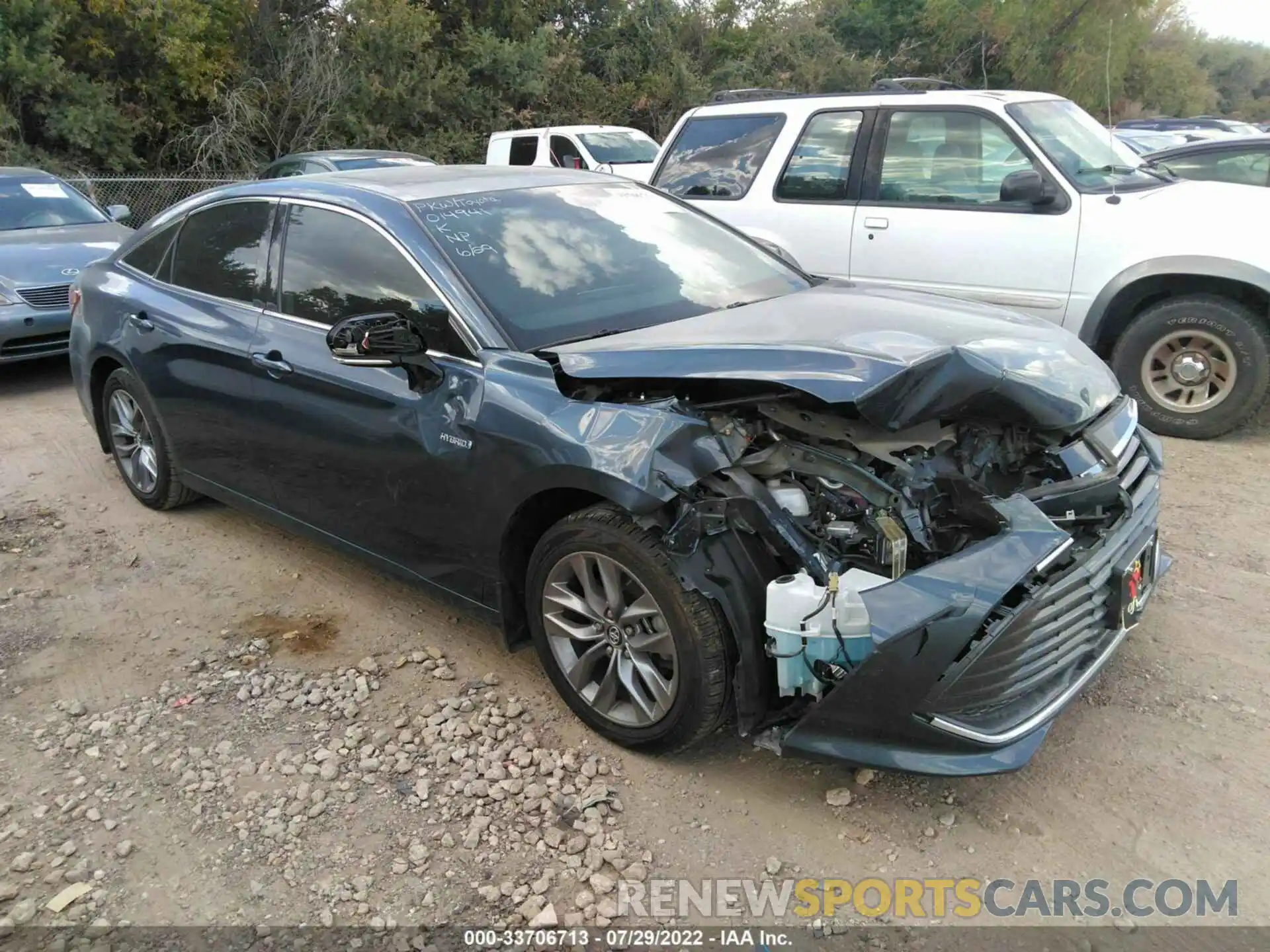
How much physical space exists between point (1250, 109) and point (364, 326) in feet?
153

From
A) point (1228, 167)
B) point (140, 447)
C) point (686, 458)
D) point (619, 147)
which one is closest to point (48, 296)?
point (140, 447)

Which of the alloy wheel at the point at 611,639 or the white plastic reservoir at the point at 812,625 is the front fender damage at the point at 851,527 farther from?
the alloy wheel at the point at 611,639

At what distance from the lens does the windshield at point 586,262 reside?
3486 mm

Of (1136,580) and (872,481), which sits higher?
(872,481)

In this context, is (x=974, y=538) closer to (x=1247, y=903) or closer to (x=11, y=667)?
(x=1247, y=903)

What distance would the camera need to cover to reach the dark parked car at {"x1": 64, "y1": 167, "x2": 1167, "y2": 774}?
8.71ft

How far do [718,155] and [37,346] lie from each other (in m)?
5.51

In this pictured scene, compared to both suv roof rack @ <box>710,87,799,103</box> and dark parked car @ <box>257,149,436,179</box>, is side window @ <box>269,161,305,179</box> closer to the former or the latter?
dark parked car @ <box>257,149,436,179</box>

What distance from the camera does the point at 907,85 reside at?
23.8 ft

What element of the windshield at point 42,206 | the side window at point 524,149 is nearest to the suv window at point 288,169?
the side window at point 524,149

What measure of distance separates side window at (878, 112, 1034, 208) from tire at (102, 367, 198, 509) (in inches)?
182

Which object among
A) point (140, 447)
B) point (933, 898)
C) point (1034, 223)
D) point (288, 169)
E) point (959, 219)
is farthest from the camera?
point (288, 169)

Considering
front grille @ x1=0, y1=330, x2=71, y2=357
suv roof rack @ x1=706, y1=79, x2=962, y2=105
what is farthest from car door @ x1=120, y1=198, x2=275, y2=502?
suv roof rack @ x1=706, y1=79, x2=962, y2=105

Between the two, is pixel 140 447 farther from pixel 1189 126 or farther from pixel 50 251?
pixel 1189 126
